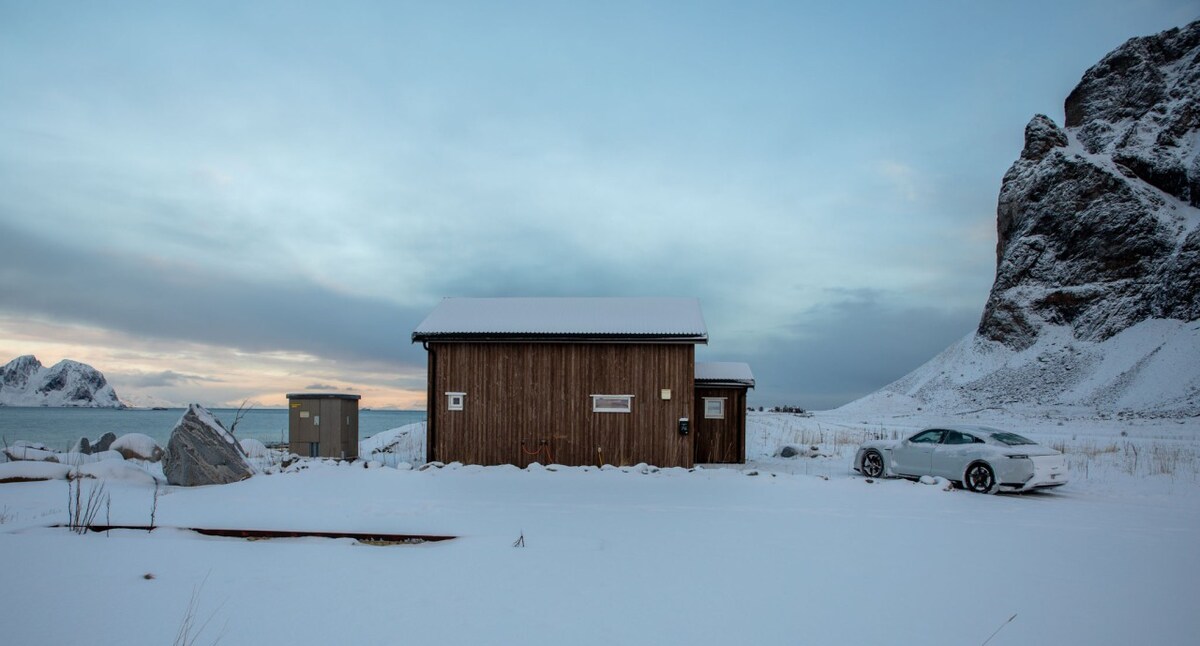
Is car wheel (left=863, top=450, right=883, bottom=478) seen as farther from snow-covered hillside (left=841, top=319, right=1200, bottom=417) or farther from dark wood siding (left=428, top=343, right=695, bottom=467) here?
snow-covered hillside (left=841, top=319, right=1200, bottom=417)

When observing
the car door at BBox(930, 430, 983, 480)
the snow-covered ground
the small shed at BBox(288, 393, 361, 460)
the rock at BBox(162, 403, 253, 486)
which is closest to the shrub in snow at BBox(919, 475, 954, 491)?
the car door at BBox(930, 430, 983, 480)

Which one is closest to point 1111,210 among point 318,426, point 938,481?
point 938,481

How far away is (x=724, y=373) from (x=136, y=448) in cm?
1589

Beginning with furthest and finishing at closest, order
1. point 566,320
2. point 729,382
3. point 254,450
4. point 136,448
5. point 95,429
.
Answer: point 95,429
point 729,382
point 254,450
point 566,320
point 136,448

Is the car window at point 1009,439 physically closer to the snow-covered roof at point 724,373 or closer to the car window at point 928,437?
the car window at point 928,437

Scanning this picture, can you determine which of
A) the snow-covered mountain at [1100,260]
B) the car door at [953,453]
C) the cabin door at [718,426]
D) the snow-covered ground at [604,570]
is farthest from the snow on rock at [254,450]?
the snow-covered mountain at [1100,260]

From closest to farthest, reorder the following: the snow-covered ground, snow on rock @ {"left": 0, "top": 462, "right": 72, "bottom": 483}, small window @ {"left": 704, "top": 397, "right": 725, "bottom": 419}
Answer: the snow-covered ground, snow on rock @ {"left": 0, "top": 462, "right": 72, "bottom": 483}, small window @ {"left": 704, "top": 397, "right": 725, "bottom": 419}

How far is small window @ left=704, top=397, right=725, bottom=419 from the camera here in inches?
784

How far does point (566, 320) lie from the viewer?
18.0 metres

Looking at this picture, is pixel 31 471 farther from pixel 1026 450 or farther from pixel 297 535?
pixel 1026 450

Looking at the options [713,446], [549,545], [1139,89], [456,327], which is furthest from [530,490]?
[1139,89]

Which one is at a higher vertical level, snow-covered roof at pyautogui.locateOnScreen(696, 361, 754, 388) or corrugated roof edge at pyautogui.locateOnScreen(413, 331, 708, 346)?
corrugated roof edge at pyautogui.locateOnScreen(413, 331, 708, 346)

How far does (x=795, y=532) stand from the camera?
889 centimetres

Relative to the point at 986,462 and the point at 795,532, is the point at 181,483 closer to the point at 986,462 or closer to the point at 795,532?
the point at 795,532
